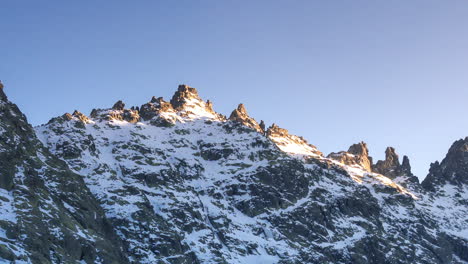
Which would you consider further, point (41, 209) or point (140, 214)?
point (140, 214)

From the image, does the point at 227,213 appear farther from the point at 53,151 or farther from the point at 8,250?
the point at 8,250

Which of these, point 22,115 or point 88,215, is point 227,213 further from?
point 22,115

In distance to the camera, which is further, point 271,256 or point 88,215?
point 271,256

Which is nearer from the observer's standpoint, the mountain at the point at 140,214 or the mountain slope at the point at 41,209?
the mountain slope at the point at 41,209

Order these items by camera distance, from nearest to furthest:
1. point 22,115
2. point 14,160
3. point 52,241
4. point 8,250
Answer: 1. point 8,250
2. point 52,241
3. point 14,160
4. point 22,115

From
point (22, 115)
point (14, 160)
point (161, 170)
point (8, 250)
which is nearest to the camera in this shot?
point (8, 250)

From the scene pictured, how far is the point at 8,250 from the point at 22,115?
61.8 metres

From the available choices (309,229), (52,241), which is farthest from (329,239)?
(52,241)

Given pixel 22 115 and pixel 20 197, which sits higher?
pixel 22 115

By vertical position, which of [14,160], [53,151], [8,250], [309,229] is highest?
[53,151]

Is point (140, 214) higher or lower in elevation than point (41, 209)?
higher

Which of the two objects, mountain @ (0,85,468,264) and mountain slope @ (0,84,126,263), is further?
mountain @ (0,85,468,264)

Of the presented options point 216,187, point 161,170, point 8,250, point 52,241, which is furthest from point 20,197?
point 216,187

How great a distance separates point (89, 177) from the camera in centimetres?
17338
